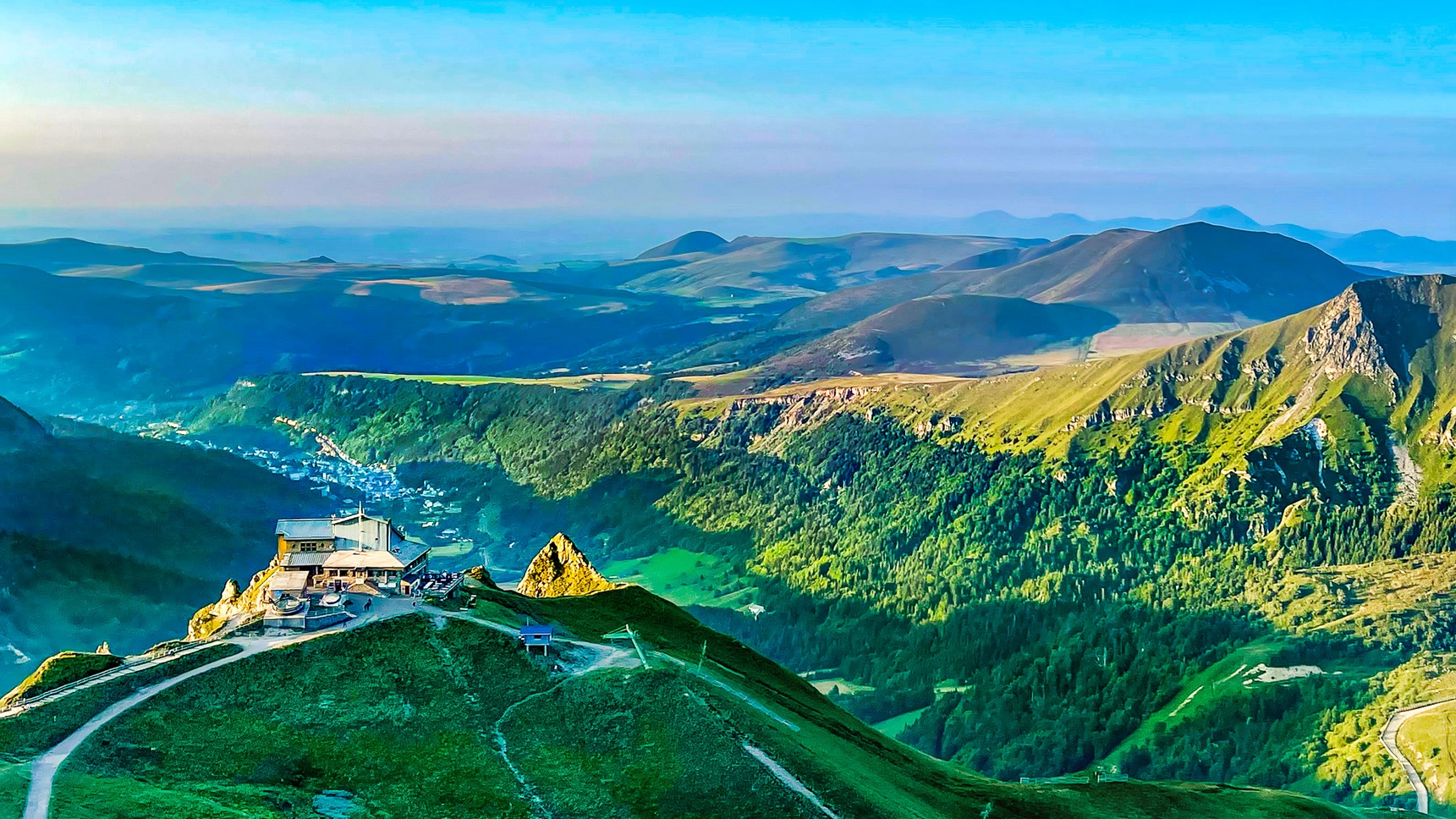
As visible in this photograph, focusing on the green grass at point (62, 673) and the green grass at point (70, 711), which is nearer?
the green grass at point (70, 711)

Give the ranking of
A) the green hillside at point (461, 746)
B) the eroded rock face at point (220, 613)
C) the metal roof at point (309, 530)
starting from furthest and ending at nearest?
the eroded rock face at point (220, 613) → the metal roof at point (309, 530) → the green hillside at point (461, 746)

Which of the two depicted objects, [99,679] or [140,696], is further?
[99,679]

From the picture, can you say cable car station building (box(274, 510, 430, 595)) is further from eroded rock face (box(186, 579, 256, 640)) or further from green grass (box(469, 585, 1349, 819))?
eroded rock face (box(186, 579, 256, 640))

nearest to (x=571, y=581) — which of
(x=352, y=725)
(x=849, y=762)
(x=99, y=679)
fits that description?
(x=849, y=762)

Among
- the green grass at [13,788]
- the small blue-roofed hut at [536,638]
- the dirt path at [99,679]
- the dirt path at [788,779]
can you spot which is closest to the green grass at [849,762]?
the dirt path at [788,779]

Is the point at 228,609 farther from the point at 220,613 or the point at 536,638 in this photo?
the point at 536,638

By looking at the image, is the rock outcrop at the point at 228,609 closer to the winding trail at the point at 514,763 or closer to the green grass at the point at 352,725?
the green grass at the point at 352,725

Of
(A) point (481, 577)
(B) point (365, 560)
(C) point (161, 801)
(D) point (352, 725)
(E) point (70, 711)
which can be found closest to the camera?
(C) point (161, 801)

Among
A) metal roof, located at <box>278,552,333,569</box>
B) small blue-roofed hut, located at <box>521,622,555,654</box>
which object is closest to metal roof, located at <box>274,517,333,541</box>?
metal roof, located at <box>278,552,333,569</box>
